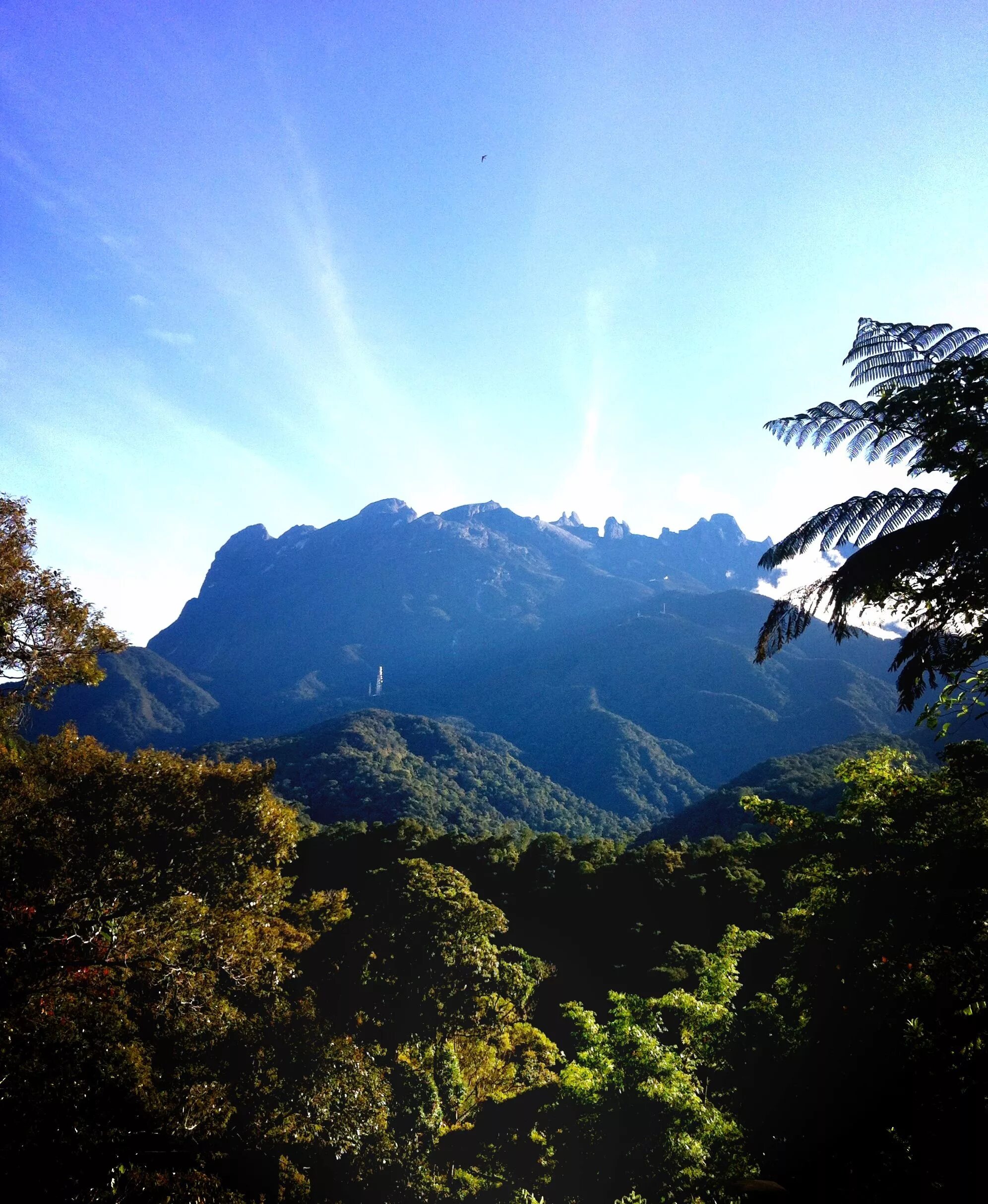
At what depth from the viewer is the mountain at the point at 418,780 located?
4075 inches

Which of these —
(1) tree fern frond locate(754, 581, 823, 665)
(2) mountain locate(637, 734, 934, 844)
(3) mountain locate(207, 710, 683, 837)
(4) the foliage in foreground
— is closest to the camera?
(4) the foliage in foreground

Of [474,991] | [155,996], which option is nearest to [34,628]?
[155,996]

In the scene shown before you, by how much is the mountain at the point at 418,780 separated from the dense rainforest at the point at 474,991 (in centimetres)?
7894

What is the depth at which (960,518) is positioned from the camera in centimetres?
614

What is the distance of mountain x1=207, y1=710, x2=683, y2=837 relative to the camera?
103500mm

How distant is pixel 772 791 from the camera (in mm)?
87938

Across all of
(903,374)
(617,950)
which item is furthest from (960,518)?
(617,950)

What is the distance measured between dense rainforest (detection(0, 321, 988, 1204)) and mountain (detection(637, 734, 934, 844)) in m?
59.9

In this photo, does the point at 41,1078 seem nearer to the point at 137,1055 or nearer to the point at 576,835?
the point at 137,1055

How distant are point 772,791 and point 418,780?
220 feet

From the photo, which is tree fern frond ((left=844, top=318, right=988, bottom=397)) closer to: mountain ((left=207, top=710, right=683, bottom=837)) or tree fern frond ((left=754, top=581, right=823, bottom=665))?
tree fern frond ((left=754, top=581, right=823, bottom=665))

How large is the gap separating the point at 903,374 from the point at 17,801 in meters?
16.6

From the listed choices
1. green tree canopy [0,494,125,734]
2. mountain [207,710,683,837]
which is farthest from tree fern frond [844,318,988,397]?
mountain [207,710,683,837]

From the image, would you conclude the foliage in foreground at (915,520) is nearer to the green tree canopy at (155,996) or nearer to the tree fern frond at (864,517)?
the tree fern frond at (864,517)
